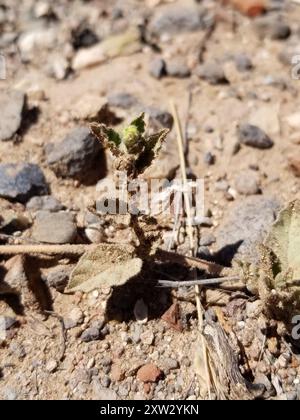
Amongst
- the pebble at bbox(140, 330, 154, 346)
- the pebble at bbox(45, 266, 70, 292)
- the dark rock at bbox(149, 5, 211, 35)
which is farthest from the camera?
the dark rock at bbox(149, 5, 211, 35)

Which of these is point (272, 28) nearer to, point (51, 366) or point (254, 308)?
point (254, 308)

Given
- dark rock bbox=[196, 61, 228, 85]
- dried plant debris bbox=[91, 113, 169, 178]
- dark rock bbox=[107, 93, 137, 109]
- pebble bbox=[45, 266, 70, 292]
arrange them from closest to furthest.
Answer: dried plant debris bbox=[91, 113, 169, 178]
pebble bbox=[45, 266, 70, 292]
dark rock bbox=[107, 93, 137, 109]
dark rock bbox=[196, 61, 228, 85]

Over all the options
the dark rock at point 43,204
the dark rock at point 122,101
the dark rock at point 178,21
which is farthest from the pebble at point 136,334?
the dark rock at point 178,21

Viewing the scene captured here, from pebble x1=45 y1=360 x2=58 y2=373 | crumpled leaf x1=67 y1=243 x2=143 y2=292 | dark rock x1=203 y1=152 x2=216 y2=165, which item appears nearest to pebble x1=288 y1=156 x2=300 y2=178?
dark rock x1=203 y1=152 x2=216 y2=165

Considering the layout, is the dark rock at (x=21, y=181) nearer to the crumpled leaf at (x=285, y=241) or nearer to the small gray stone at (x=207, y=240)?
the small gray stone at (x=207, y=240)

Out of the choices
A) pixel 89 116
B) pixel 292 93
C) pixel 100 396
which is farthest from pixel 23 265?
pixel 292 93

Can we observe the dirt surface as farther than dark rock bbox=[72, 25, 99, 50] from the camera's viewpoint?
No

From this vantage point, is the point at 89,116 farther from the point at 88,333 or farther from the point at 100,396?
the point at 100,396

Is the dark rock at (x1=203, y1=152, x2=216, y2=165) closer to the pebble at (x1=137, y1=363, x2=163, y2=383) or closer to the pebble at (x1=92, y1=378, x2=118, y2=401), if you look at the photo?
the pebble at (x1=137, y1=363, x2=163, y2=383)
